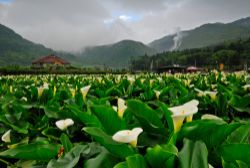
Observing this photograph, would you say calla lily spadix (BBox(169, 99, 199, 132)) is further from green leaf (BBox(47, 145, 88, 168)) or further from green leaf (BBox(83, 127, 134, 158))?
green leaf (BBox(47, 145, 88, 168))

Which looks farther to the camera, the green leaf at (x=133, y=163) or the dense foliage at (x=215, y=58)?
the dense foliage at (x=215, y=58)

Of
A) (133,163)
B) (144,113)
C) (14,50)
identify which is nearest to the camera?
(133,163)

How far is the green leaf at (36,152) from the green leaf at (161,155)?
19.6 inches

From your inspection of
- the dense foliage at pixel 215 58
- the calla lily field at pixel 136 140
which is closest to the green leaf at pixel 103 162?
the calla lily field at pixel 136 140

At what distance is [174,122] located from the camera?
1.20 m

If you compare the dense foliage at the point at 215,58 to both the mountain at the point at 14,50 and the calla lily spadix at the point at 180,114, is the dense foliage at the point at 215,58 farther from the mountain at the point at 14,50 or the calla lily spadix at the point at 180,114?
the calla lily spadix at the point at 180,114

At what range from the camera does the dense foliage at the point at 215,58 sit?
79.7m

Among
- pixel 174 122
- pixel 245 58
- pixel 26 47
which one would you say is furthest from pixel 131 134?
pixel 26 47

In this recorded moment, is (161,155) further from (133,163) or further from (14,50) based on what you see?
(14,50)

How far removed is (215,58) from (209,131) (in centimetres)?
8405

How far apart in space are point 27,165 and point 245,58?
85079 mm

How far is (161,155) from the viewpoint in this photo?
99 cm

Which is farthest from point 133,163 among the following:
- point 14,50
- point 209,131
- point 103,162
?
point 14,50

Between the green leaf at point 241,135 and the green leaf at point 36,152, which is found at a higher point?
the green leaf at point 241,135
